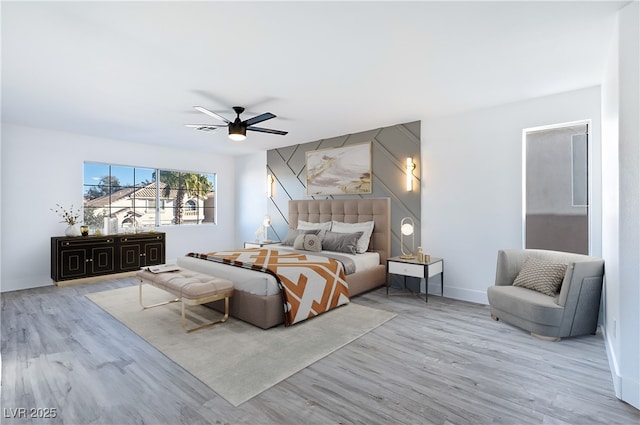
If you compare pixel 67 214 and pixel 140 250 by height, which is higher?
pixel 67 214

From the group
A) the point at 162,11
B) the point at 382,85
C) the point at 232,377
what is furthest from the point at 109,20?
the point at 232,377

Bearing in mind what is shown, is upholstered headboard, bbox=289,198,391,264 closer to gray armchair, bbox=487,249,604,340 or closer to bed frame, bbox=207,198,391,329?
bed frame, bbox=207,198,391,329

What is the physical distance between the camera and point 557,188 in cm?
394


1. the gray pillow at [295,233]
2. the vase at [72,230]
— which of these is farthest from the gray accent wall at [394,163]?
the vase at [72,230]

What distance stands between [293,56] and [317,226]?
3.31 metres

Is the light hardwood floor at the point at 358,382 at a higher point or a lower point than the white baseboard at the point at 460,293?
lower

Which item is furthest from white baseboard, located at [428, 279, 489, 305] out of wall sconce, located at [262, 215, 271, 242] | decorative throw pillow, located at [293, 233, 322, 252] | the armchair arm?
wall sconce, located at [262, 215, 271, 242]

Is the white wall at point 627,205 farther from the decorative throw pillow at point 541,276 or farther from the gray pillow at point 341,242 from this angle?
the gray pillow at point 341,242

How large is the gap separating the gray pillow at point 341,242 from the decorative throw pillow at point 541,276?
2138 mm

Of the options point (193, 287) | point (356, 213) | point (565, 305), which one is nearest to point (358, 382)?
point (193, 287)

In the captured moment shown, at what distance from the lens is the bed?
3.33 metres

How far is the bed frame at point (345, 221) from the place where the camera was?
10.9 ft

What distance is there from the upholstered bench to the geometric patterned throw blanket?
387 millimetres

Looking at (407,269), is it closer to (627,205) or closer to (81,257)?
(627,205)
